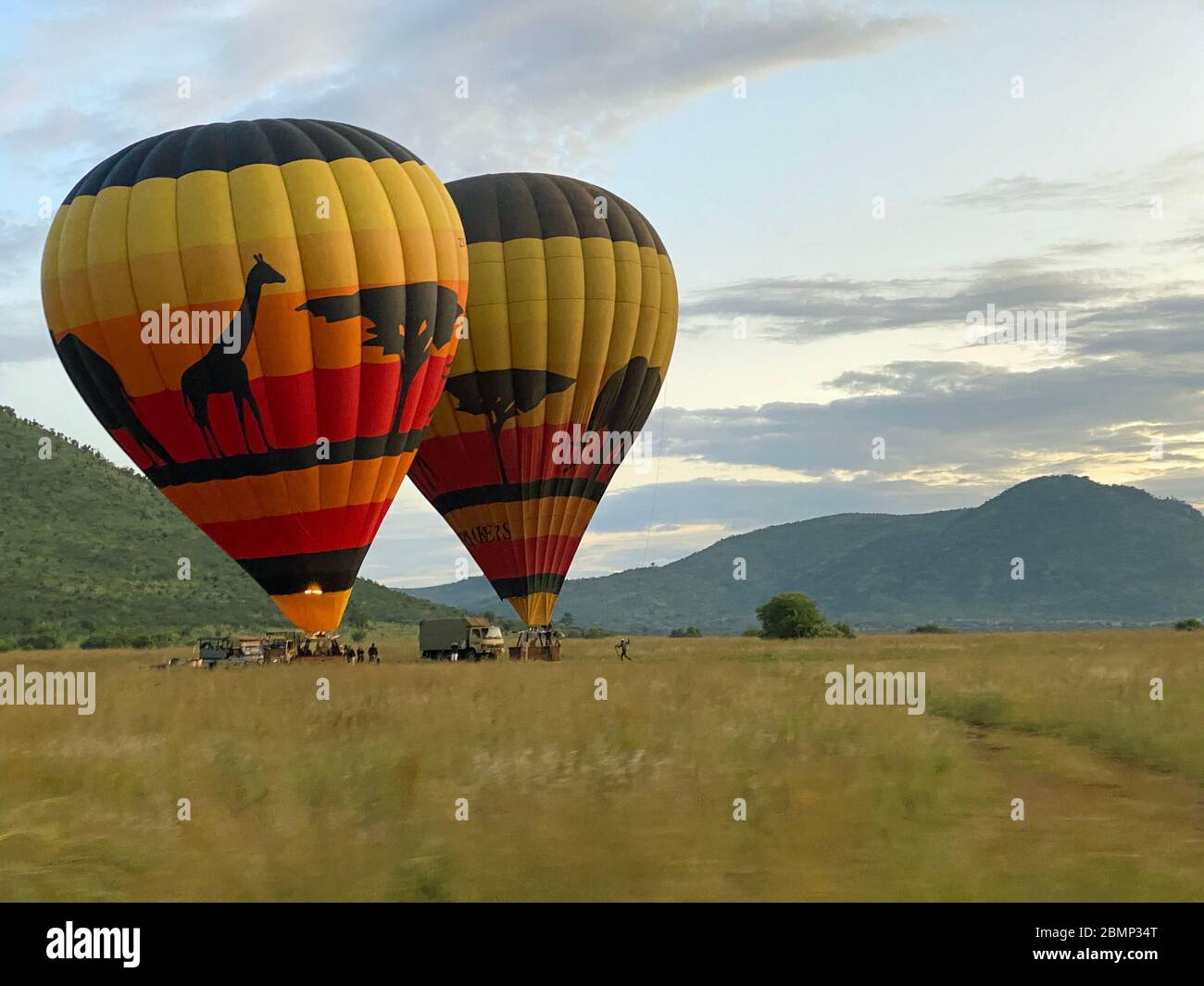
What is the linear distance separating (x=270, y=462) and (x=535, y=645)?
14098mm

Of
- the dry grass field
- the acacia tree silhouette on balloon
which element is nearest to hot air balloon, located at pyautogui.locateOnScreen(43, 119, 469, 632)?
the acacia tree silhouette on balloon

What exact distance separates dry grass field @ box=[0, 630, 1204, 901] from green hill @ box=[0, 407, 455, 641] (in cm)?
6255

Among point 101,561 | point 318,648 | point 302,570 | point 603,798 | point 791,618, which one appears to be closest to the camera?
point 603,798

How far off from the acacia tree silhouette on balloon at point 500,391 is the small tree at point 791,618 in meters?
41.5

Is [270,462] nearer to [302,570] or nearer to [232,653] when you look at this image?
[302,570]

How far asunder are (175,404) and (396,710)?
1449cm

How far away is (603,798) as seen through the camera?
13.1 metres

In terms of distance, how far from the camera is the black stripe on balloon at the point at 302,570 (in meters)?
33.4

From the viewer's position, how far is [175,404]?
32094 mm

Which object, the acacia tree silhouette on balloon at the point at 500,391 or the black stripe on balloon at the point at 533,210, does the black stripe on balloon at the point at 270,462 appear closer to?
the acacia tree silhouette on balloon at the point at 500,391

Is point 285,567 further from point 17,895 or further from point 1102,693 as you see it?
point 17,895

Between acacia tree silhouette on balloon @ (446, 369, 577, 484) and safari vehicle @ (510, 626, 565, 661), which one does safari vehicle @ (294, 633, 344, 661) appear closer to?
safari vehicle @ (510, 626, 565, 661)

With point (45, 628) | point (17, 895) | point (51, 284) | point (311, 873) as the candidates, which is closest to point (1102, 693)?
point (311, 873)

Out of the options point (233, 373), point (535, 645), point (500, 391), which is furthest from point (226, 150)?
point (535, 645)
